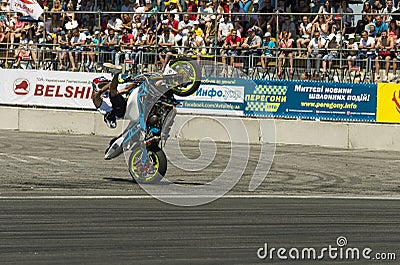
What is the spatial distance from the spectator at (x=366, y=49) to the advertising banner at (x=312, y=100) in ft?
1.92

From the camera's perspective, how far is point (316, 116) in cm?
2103

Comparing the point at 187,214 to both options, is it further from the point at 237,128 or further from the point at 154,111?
the point at 237,128

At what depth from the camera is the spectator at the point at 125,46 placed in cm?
2284

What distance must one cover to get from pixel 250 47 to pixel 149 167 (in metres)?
8.65

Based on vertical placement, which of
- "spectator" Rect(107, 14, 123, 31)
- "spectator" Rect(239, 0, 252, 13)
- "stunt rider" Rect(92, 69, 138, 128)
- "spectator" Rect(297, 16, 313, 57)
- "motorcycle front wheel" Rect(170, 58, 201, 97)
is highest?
"spectator" Rect(239, 0, 252, 13)

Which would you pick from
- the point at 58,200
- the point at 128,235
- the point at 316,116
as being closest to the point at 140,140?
the point at 58,200

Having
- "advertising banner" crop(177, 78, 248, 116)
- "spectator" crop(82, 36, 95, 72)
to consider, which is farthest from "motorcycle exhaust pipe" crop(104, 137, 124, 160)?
"spectator" crop(82, 36, 95, 72)

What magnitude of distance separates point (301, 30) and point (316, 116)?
209 cm

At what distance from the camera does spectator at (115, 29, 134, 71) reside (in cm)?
2284

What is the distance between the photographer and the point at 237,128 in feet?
70.9

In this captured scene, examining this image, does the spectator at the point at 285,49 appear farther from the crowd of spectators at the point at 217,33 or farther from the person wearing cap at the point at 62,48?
the person wearing cap at the point at 62,48

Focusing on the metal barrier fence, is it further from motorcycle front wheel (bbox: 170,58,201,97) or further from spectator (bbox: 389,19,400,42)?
motorcycle front wheel (bbox: 170,58,201,97)

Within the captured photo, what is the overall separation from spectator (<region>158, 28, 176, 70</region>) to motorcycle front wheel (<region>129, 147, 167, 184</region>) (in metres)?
8.73

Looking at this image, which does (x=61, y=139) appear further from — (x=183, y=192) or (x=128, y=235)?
(x=128, y=235)
